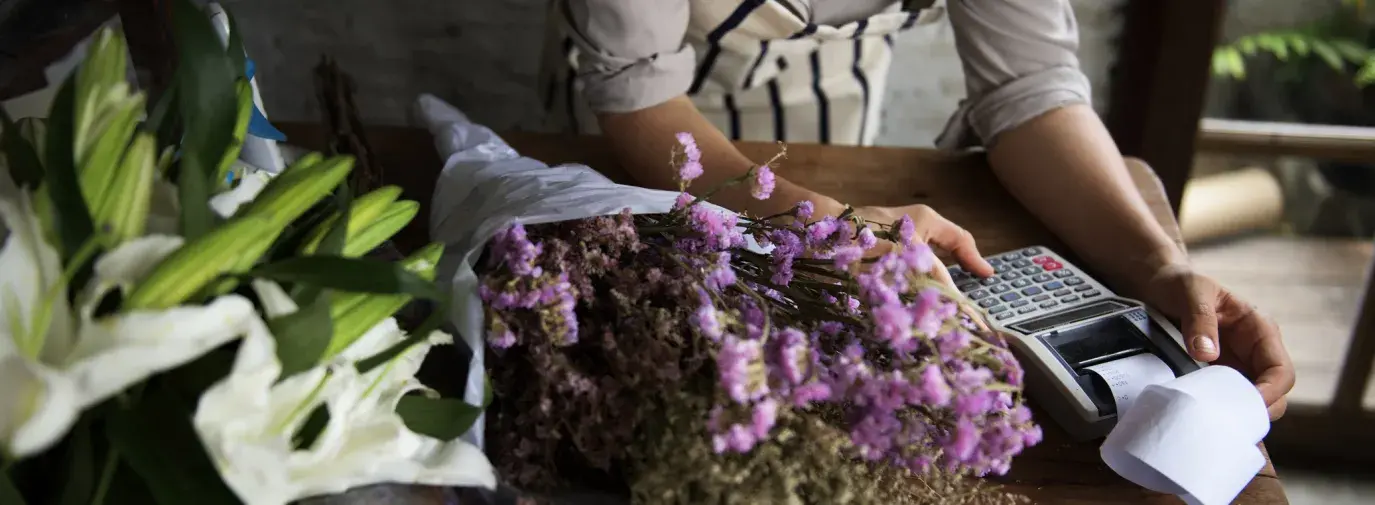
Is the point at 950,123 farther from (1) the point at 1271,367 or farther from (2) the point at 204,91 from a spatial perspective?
(2) the point at 204,91

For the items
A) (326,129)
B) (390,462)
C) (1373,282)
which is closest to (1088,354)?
(390,462)

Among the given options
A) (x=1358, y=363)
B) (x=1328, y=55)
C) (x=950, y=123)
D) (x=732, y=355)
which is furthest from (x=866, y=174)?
(x=1358, y=363)

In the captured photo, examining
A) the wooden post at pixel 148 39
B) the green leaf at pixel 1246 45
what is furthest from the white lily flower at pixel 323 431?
the green leaf at pixel 1246 45

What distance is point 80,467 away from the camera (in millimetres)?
301

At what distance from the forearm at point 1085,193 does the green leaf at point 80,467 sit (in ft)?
2.24

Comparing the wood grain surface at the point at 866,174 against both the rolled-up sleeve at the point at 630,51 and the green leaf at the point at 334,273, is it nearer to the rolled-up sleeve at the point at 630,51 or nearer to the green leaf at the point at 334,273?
the rolled-up sleeve at the point at 630,51

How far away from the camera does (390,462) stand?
341 millimetres

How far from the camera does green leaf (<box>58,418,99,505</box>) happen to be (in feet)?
0.98

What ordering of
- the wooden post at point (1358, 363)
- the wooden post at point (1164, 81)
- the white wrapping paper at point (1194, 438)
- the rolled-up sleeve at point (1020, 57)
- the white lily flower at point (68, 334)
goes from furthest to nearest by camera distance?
the wooden post at point (1358, 363) < the wooden post at point (1164, 81) < the rolled-up sleeve at point (1020, 57) < the white wrapping paper at point (1194, 438) < the white lily flower at point (68, 334)

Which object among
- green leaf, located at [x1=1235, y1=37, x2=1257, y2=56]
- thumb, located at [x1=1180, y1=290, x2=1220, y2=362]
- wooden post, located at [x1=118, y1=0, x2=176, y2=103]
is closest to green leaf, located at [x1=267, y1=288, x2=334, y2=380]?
wooden post, located at [x1=118, y1=0, x2=176, y2=103]

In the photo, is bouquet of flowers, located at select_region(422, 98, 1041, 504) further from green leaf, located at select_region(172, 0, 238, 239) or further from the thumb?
the thumb

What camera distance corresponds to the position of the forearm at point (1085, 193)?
0.71 metres

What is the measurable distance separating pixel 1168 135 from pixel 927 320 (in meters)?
1.09

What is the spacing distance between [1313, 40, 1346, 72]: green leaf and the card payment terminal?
2.87 feet
